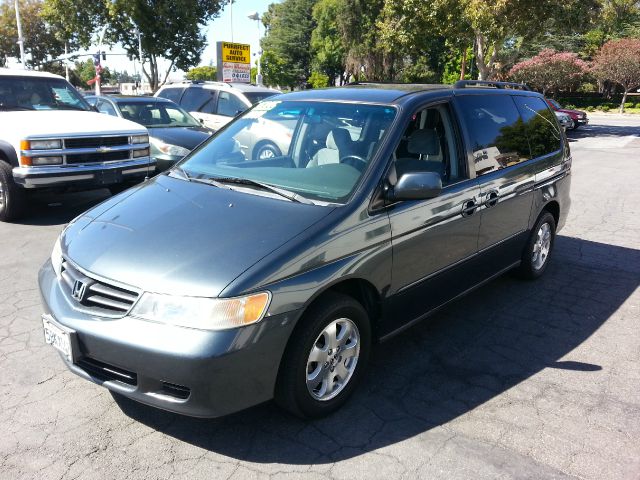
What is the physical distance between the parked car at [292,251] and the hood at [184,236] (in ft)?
0.04

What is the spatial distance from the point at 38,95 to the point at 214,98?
4.50 m

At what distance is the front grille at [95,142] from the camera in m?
7.11

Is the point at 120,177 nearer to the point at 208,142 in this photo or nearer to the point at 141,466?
the point at 208,142

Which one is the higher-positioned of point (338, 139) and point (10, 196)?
point (338, 139)

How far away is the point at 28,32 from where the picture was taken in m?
46.8

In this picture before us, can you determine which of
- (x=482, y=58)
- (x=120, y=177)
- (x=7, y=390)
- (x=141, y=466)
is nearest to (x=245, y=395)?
(x=141, y=466)

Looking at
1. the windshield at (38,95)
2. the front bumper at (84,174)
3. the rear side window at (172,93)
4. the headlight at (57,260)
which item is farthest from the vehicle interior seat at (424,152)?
the rear side window at (172,93)

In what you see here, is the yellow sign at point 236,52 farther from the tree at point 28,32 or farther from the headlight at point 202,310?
the tree at point 28,32

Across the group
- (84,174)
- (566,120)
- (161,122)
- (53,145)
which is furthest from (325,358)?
(566,120)

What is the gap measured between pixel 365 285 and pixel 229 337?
3.36 ft

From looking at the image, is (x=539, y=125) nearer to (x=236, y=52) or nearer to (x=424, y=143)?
(x=424, y=143)

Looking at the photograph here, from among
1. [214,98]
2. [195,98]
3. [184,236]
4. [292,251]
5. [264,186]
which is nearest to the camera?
[292,251]

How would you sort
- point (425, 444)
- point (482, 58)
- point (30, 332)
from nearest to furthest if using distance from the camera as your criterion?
point (425, 444)
point (30, 332)
point (482, 58)

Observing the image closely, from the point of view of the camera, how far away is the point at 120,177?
24.9 feet
